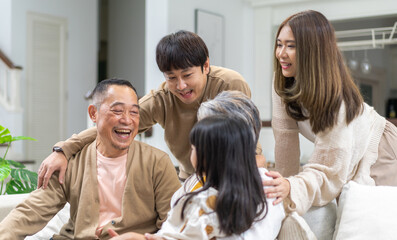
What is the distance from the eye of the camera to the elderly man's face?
1.84 meters

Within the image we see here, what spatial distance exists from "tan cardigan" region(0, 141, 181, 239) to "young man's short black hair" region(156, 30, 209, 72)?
354mm

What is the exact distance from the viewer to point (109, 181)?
1.92 m

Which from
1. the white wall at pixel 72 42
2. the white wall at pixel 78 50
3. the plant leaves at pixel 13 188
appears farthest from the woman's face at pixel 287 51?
the white wall at pixel 78 50

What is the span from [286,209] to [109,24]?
23.8 feet

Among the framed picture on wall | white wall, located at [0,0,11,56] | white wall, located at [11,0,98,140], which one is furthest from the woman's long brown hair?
white wall, located at [11,0,98,140]

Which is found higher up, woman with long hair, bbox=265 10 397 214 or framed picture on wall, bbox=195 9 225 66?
framed picture on wall, bbox=195 9 225 66

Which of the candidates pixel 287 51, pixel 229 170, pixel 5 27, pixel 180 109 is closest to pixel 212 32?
pixel 5 27

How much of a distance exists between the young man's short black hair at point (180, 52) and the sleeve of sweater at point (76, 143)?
1.36 feet

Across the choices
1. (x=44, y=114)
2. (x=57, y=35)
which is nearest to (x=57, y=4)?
(x=57, y=35)

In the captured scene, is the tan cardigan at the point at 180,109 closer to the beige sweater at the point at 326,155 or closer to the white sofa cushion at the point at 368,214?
the beige sweater at the point at 326,155

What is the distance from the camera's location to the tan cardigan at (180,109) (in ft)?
7.04

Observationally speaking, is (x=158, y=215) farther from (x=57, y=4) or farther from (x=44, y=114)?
(x=57, y=4)

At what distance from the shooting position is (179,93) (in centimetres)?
203

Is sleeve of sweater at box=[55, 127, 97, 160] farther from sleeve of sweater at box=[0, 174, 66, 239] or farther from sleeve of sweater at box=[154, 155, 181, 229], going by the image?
sleeve of sweater at box=[154, 155, 181, 229]
